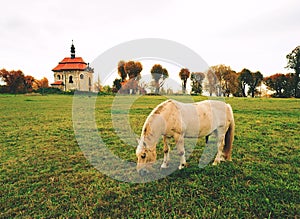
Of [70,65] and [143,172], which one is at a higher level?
[70,65]

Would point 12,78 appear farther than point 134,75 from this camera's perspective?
Yes

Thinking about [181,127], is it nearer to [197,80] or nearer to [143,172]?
[143,172]

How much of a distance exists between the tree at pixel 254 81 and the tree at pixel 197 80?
2416 inches

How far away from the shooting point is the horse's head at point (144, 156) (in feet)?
13.8

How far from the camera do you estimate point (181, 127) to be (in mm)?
4711

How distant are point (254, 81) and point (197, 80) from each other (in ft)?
210

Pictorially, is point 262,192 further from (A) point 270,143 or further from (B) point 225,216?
(A) point 270,143

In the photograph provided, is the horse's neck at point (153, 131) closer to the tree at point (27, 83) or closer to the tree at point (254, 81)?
the tree at point (27, 83)

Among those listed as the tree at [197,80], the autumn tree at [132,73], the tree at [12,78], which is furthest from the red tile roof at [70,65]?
the autumn tree at [132,73]

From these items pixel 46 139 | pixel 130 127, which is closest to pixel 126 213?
pixel 46 139

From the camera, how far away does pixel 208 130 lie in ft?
16.6

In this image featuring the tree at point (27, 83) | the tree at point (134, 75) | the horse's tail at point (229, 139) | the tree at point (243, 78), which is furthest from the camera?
the tree at point (27, 83)

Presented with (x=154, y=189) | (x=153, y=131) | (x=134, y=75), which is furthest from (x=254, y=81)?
(x=154, y=189)

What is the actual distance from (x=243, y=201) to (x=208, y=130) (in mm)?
1917
